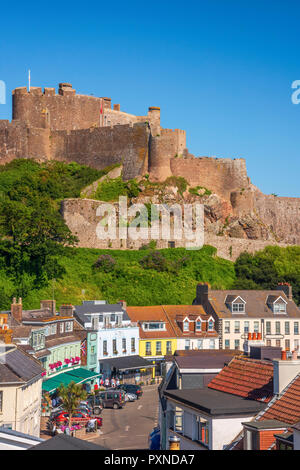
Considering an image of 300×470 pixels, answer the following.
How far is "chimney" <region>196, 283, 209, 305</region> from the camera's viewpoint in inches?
2098

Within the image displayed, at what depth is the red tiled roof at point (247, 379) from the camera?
698 inches

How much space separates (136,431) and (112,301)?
24775 millimetres

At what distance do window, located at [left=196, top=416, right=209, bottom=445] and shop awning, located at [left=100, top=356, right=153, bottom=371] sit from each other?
2680cm

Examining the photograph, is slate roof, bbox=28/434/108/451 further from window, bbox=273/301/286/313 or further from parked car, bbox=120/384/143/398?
window, bbox=273/301/286/313

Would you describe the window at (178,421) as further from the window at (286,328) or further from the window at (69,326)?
the window at (286,328)

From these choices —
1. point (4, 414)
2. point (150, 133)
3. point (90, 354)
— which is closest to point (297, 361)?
point (4, 414)

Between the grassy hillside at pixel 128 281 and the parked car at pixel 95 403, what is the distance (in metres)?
15.5

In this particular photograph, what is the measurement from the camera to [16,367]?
26.7 metres

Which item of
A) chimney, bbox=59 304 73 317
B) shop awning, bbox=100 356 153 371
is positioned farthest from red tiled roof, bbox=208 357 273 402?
chimney, bbox=59 304 73 317

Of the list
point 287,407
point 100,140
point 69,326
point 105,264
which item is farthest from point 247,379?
point 100,140

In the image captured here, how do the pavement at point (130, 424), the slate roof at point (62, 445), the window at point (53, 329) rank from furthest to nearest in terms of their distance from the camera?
the window at point (53, 329) → the pavement at point (130, 424) → the slate roof at point (62, 445)

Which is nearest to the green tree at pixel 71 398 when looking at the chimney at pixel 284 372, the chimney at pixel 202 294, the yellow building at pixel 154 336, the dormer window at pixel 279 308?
the yellow building at pixel 154 336

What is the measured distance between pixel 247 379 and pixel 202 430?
2.46 metres
